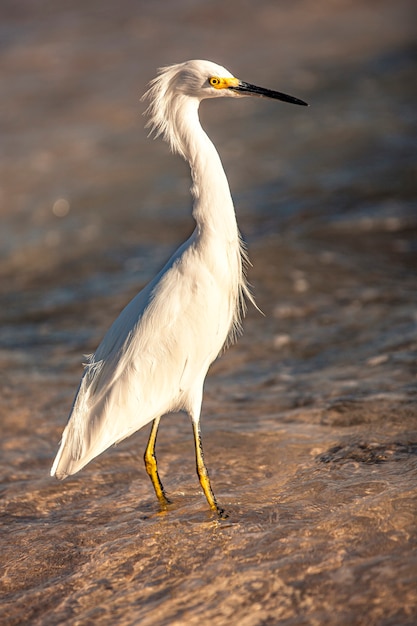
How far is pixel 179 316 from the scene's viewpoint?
4207mm

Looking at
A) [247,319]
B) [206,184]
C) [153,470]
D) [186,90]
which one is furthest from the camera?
[247,319]

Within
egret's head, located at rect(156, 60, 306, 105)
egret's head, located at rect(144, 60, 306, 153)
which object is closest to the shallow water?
egret's head, located at rect(144, 60, 306, 153)

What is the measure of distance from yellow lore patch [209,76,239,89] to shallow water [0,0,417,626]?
2115 millimetres

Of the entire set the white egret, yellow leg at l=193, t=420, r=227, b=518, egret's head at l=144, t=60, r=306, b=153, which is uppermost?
Answer: egret's head at l=144, t=60, r=306, b=153

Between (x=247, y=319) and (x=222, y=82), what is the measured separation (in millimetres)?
3239

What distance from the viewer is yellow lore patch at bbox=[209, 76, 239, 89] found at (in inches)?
165

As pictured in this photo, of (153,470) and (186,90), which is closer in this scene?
(186,90)

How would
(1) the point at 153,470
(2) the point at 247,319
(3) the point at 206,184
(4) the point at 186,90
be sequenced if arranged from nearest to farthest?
1. (3) the point at 206,184
2. (4) the point at 186,90
3. (1) the point at 153,470
4. (2) the point at 247,319

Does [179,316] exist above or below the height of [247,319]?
above

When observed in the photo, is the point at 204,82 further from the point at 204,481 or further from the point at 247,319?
the point at 247,319

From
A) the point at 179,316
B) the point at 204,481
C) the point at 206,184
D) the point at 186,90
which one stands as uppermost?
the point at 186,90

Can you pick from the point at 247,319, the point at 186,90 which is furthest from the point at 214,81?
the point at 247,319

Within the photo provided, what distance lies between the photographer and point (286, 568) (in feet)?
11.7

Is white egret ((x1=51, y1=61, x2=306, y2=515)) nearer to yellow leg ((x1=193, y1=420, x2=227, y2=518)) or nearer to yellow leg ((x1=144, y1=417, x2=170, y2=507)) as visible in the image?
yellow leg ((x1=193, y1=420, x2=227, y2=518))
